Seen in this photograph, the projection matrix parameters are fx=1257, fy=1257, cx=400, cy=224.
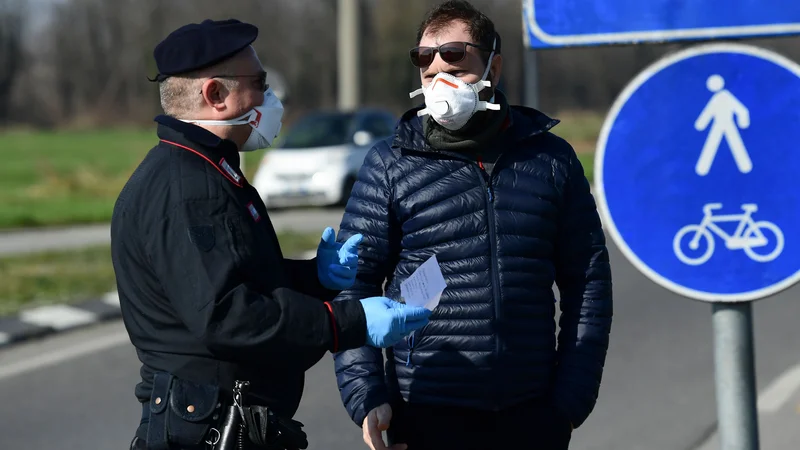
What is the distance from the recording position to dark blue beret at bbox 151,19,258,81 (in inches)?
110

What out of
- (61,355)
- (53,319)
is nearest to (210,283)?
(61,355)

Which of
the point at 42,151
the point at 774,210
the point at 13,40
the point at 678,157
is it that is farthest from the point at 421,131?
the point at 13,40

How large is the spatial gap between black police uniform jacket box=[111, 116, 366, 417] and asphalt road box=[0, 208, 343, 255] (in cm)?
1178

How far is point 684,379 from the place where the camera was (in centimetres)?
753

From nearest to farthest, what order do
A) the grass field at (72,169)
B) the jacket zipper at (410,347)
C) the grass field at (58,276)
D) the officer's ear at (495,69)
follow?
the jacket zipper at (410,347) < the officer's ear at (495,69) < the grass field at (58,276) < the grass field at (72,169)

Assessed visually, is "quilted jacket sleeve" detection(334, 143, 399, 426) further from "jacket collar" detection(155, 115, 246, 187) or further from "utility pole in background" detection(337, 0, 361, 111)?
"utility pole in background" detection(337, 0, 361, 111)

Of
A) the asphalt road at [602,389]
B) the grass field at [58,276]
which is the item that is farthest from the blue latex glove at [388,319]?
the grass field at [58,276]

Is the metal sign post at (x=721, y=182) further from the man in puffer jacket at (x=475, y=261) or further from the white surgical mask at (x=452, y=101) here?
the white surgical mask at (x=452, y=101)

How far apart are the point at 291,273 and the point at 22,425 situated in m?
4.13

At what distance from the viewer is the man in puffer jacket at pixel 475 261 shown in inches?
119

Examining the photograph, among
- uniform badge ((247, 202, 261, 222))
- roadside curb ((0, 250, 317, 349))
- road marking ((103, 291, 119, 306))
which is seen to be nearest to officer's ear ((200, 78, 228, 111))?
uniform badge ((247, 202, 261, 222))

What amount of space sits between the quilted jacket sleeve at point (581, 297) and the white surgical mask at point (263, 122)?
742 millimetres

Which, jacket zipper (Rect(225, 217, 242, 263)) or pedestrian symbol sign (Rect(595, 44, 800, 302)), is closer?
jacket zipper (Rect(225, 217, 242, 263))

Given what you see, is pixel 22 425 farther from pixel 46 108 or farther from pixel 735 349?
pixel 46 108
